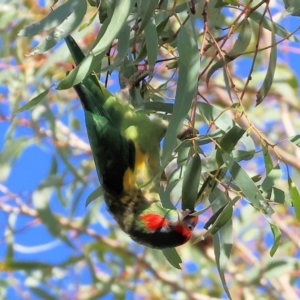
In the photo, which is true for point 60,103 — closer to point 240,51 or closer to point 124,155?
point 124,155

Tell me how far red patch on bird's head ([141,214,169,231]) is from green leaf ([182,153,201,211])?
350 millimetres

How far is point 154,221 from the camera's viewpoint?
1.58 m

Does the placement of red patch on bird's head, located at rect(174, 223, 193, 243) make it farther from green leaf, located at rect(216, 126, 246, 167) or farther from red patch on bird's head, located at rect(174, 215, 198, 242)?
green leaf, located at rect(216, 126, 246, 167)

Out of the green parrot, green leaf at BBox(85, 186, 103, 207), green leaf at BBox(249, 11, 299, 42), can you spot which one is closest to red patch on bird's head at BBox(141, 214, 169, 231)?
the green parrot

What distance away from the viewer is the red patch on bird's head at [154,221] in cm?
156

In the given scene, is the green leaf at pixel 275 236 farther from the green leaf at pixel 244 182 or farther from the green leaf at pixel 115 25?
the green leaf at pixel 115 25

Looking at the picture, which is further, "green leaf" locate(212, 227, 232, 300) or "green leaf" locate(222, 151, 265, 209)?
"green leaf" locate(212, 227, 232, 300)

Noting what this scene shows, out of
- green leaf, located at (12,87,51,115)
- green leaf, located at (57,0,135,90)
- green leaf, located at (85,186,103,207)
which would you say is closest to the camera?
green leaf, located at (57,0,135,90)

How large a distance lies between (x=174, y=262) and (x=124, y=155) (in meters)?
0.38

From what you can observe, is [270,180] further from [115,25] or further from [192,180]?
[115,25]

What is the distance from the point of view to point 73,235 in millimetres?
2855

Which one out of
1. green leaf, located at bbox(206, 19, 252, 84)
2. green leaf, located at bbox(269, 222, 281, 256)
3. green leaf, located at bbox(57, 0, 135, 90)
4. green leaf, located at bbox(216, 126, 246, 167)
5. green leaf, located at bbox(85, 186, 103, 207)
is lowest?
green leaf, located at bbox(269, 222, 281, 256)

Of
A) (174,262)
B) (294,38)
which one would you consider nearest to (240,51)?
(294,38)

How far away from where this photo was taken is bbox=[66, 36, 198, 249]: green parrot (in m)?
1.66
